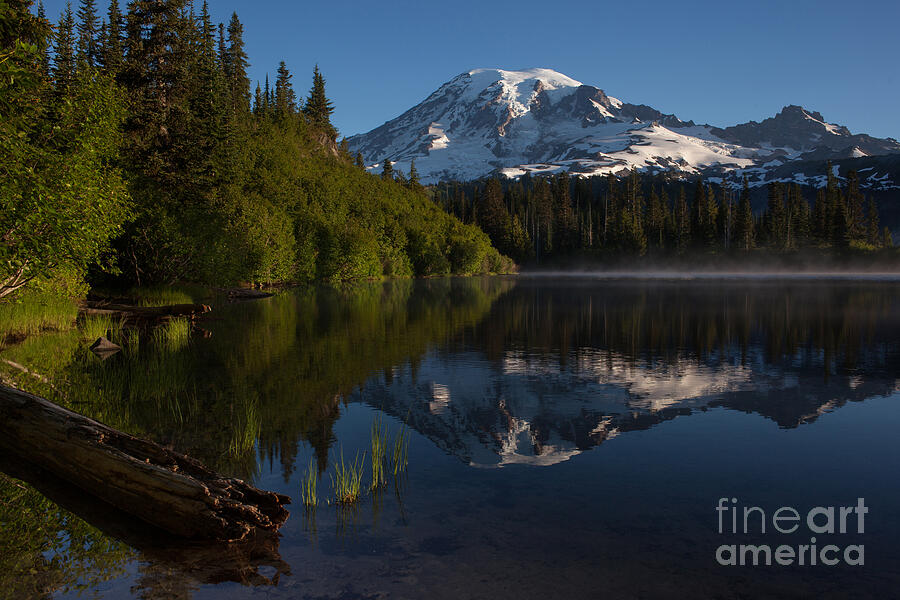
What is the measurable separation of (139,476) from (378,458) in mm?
3955

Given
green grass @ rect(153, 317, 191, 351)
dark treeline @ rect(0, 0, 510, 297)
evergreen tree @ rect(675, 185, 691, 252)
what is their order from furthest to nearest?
evergreen tree @ rect(675, 185, 691, 252)
green grass @ rect(153, 317, 191, 351)
dark treeline @ rect(0, 0, 510, 297)

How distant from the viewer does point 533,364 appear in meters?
22.4

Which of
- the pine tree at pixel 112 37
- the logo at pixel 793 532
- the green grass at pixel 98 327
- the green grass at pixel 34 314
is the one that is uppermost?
the pine tree at pixel 112 37

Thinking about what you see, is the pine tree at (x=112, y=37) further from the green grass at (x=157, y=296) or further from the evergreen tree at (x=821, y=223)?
the evergreen tree at (x=821, y=223)

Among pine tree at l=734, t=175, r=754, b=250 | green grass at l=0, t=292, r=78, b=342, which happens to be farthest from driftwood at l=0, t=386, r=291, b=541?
pine tree at l=734, t=175, r=754, b=250

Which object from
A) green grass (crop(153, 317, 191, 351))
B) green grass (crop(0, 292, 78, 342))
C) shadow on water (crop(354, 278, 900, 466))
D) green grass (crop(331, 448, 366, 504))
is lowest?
shadow on water (crop(354, 278, 900, 466))

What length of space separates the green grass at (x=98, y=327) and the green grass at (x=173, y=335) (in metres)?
1.93

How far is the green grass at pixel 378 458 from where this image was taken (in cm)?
1011

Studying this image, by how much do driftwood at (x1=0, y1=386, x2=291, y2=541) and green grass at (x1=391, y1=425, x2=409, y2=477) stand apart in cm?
258

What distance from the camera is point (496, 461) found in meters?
11.4

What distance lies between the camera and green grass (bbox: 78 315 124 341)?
26866 millimetres

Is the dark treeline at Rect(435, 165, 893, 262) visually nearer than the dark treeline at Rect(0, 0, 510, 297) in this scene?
No

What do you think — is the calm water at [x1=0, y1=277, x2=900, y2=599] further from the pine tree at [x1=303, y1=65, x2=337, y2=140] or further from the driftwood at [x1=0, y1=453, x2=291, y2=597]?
the pine tree at [x1=303, y1=65, x2=337, y2=140]

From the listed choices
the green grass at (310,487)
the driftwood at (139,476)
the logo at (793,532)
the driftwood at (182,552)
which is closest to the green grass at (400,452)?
the green grass at (310,487)
